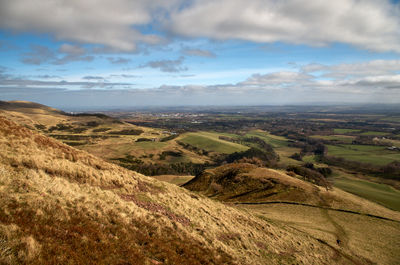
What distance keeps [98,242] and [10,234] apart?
3.75 m

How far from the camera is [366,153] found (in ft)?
479

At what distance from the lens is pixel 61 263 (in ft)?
28.6

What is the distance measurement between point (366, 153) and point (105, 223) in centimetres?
18036

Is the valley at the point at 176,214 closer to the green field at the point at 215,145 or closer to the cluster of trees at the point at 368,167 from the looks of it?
the cluster of trees at the point at 368,167

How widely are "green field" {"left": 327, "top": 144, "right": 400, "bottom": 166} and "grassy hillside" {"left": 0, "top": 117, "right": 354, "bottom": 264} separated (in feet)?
436

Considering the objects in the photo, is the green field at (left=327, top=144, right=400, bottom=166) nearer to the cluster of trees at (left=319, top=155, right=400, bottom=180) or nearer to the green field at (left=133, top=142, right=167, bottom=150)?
the cluster of trees at (left=319, top=155, right=400, bottom=180)

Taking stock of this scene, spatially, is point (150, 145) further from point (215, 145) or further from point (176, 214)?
point (176, 214)

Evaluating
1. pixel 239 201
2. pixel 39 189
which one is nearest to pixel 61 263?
pixel 39 189

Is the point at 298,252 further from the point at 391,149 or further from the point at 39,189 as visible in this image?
the point at 391,149

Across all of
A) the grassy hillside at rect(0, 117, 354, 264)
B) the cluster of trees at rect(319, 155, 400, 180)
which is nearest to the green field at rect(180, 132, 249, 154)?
the cluster of trees at rect(319, 155, 400, 180)

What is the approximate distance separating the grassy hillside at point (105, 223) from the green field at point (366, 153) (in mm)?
132812

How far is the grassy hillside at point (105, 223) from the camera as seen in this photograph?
32.6ft

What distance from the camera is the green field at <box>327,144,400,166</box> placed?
125m

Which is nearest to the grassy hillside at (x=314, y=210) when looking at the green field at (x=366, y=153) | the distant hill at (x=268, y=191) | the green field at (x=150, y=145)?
the distant hill at (x=268, y=191)
